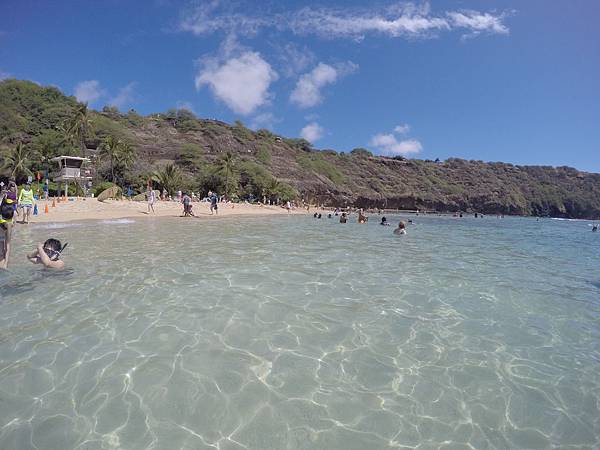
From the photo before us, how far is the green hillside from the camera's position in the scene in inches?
2042

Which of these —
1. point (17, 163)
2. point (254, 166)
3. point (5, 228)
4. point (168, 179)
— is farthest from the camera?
point (254, 166)

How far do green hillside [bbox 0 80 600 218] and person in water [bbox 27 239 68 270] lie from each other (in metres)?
40.7

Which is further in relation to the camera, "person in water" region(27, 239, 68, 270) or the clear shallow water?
"person in water" region(27, 239, 68, 270)

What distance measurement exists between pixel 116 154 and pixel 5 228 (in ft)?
144

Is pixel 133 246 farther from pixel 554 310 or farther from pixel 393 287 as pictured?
pixel 554 310

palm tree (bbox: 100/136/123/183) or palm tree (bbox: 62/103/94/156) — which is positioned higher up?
palm tree (bbox: 62/103/94/156)

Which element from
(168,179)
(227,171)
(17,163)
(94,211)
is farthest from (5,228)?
(227,171)

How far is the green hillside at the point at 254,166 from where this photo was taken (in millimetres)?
51875

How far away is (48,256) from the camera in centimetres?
831

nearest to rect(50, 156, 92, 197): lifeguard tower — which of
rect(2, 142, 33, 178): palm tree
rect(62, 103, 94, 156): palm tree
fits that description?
rect(62, 103, 94, 156): palm tree

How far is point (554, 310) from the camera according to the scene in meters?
6.93

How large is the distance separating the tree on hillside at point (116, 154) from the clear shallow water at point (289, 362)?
44.2m

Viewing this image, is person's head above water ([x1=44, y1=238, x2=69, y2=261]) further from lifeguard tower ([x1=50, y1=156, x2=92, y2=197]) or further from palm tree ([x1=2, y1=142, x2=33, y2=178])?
palm tree ([x1=2, y1=142, x2=33, y2=178])

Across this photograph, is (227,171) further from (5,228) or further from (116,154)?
(5,228)
